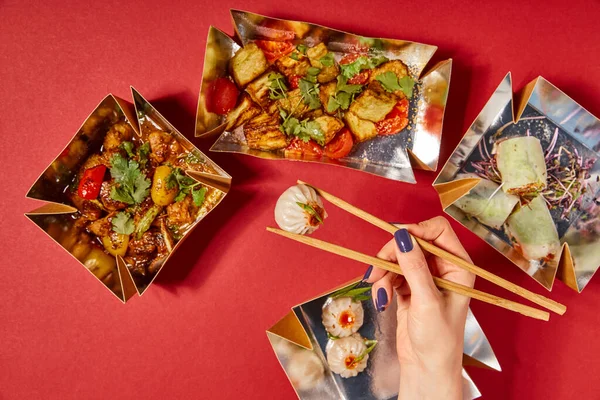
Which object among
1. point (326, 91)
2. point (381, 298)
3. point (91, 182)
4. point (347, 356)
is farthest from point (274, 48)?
point (347, 356)

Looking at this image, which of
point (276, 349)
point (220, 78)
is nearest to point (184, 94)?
point (220, 78)

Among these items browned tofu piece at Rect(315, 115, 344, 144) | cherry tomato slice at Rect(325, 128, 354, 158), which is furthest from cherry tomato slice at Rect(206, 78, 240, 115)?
cherry tomato slice at Rect(325, 128, 354, 158)

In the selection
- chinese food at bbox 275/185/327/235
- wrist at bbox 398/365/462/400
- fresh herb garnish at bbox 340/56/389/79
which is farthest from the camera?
fresh herb garnish at bbox 340/56/389/79

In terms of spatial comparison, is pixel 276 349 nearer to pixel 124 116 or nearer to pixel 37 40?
pixel 124 116

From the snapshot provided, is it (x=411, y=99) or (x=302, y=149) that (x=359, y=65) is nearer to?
(x=411, y=99)

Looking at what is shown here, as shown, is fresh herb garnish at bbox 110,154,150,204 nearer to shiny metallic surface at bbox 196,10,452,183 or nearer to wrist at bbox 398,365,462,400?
shiny metallic surface at bbox 196,10,452,183

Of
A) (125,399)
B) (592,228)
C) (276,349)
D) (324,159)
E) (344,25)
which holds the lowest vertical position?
(125,399)
